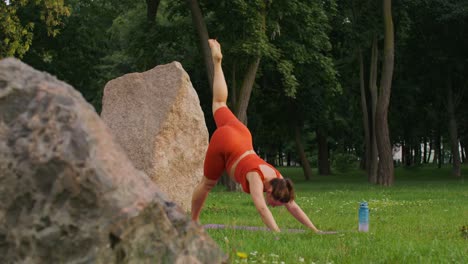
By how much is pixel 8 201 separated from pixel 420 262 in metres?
4.70

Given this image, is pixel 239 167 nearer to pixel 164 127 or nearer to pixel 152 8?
pixel 164 127

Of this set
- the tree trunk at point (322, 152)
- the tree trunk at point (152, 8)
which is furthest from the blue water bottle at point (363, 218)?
the tree trunk at point (322, 152)

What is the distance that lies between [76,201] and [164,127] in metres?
11.0

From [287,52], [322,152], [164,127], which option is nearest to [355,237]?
[164,127]

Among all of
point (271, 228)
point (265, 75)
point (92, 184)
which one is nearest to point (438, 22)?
point (265, 75)

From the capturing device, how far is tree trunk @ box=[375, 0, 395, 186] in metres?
30.5

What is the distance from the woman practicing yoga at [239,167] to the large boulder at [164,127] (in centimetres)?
469

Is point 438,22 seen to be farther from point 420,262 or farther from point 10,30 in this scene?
point 420,262

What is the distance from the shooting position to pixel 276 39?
31.1 metres

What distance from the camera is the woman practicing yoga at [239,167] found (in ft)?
29.2

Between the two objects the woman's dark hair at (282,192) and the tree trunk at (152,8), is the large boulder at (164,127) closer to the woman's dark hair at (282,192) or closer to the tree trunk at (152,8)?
the woman's dark hair at (282,192)

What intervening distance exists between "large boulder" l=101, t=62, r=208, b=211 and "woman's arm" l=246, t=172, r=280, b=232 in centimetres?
572

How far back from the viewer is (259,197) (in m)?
8.85

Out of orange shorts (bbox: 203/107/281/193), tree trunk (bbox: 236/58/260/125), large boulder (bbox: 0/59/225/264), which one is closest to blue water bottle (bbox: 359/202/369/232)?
orange shorts (bbox: 203/107/281/193)
